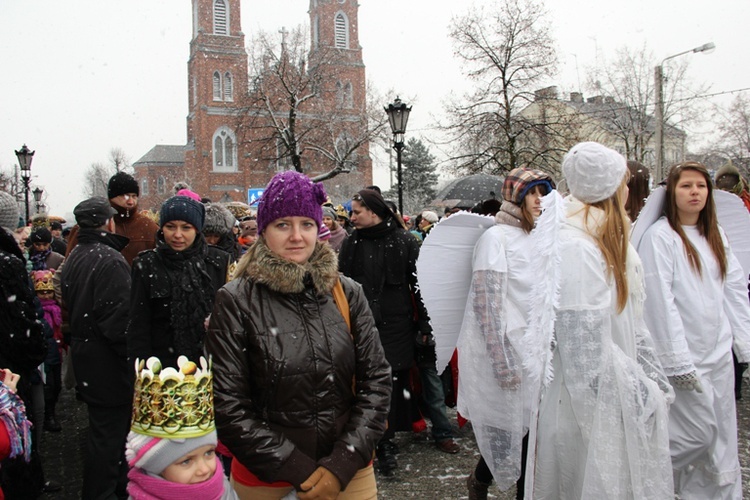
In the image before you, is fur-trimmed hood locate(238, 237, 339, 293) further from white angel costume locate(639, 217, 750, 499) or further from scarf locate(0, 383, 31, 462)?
white angel costume locate(639, 217, 750, 499)

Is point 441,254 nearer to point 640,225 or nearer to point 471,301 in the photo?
point 471,301

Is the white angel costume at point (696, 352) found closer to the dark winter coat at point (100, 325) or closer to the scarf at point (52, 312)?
the dark winter coat at point (100, 325)

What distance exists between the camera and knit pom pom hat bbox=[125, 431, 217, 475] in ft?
7.09

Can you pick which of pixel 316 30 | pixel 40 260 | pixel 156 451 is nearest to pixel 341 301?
pixel 156 451

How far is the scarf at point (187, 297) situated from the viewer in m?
3.63

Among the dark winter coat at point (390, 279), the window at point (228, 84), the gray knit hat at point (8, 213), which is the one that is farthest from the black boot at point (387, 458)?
the window at point (228, 84)

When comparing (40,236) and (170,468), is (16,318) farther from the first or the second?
(40,236)

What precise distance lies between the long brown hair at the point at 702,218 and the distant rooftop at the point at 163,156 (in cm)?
7183

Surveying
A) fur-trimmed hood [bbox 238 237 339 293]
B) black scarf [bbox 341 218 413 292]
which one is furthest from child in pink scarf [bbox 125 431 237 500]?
black scarf [bbox 341 218 413 292]

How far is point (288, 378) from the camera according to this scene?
235 centimetres

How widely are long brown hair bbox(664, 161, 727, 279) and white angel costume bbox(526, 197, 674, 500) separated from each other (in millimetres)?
1083

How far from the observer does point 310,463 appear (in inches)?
90.7

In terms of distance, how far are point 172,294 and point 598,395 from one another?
2488 millimetres

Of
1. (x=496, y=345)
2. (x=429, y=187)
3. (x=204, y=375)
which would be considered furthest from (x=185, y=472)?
(x=429, y=187)
